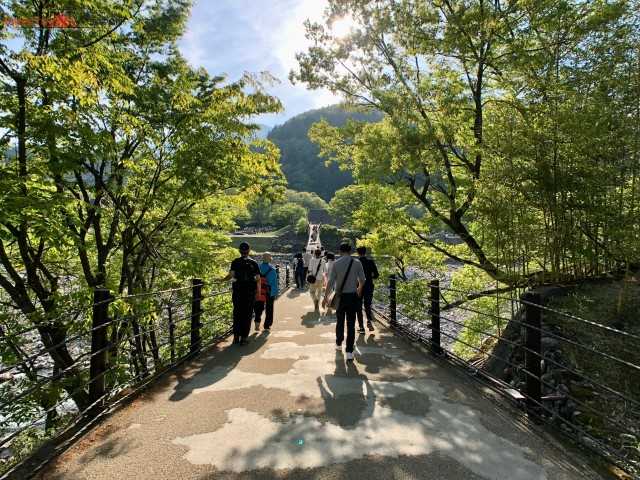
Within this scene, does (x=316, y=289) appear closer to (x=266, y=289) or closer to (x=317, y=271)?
(x=317, y=271)

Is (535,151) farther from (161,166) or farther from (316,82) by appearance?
(316,82)

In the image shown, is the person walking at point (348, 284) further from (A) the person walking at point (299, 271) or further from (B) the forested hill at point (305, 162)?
(B) the forested hill at point (305, 162)

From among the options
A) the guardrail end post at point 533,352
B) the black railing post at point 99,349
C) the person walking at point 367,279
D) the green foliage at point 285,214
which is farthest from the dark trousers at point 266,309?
the green foliage at point 285,214

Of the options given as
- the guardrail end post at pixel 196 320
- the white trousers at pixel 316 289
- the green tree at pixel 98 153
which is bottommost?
→ the white trousers at pixel 316 289

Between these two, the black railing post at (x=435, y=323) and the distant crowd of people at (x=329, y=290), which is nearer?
the distant crowd of people at (x=329, y=290)

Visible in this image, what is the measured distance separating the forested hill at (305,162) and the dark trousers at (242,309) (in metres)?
122

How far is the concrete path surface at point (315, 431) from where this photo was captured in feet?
8.30

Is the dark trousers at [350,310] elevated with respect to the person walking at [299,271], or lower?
elevated

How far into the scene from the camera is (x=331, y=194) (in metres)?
137

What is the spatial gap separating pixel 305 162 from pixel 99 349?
504ft

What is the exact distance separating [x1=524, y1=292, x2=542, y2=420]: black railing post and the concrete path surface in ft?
1.09

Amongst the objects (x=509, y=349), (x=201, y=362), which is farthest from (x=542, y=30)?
(x=201, y=362)

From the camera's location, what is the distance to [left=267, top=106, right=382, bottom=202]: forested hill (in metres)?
140

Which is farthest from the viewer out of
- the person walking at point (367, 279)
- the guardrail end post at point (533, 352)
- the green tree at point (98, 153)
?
the person walking at point (367, 279)
